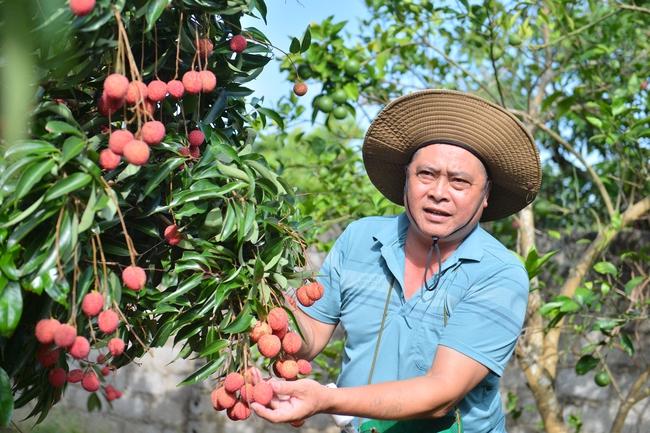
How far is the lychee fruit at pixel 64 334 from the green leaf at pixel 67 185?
6.9 inches

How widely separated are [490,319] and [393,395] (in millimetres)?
315

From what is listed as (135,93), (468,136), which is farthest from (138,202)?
(468,136)

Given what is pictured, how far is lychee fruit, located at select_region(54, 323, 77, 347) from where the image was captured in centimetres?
118

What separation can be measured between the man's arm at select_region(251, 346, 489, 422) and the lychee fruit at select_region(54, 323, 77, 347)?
0.33 m

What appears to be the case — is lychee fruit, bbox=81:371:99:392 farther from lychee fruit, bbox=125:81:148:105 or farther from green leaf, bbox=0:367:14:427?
lychee fruit, bbox=125:81:148:105

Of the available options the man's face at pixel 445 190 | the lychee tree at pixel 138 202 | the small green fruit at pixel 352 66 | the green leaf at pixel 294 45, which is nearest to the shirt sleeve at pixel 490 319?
the man's face at pixel 445 190

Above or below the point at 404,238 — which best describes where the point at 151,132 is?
above

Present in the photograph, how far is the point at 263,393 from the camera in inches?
54.3

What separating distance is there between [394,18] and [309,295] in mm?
2146

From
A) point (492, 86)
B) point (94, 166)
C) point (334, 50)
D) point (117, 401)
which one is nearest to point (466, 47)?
point (492, 86)

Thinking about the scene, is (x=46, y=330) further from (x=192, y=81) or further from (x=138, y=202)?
(x=192, y=81)

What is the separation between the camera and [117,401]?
429 cm

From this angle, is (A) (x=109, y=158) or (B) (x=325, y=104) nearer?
(A) (x=109, y=158)

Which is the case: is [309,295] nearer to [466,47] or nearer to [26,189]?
[26,189]
